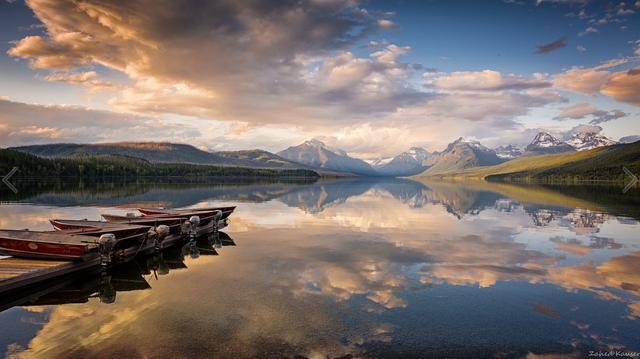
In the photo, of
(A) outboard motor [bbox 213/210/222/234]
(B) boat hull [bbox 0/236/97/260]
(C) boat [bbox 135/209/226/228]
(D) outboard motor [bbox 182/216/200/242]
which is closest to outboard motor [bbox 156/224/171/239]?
(D) outboard motor [bbox 182/216/200/242]

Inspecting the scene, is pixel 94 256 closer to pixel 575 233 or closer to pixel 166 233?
pixel 166 233

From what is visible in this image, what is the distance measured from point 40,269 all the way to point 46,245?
3362 mm

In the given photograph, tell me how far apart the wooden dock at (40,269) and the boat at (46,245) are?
470mm

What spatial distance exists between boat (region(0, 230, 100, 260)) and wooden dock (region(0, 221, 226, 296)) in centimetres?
47

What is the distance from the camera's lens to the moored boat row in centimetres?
2538

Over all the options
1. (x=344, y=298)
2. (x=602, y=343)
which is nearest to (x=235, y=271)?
(x=344, y=298)

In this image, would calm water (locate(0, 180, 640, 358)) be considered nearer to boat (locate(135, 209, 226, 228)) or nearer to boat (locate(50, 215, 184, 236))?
boat (locate(50, 215, 184, 236))

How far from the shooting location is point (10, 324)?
17.2m

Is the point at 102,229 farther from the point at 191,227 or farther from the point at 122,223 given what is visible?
the point at 191,227

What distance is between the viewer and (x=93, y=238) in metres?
26.6

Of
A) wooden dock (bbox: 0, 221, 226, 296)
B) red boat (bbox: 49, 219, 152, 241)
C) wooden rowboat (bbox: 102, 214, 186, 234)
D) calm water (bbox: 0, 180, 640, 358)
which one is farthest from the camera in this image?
wooden rowboat (bbox: 102, 214, 186, 234)

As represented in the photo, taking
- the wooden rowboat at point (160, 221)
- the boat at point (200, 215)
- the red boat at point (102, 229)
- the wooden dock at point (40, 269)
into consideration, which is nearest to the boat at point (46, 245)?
the wooden dock at point (40, 269)

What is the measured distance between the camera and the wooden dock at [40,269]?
20.9 metres

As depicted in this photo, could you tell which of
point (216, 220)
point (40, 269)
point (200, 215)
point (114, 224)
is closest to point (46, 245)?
point (40, 269)
